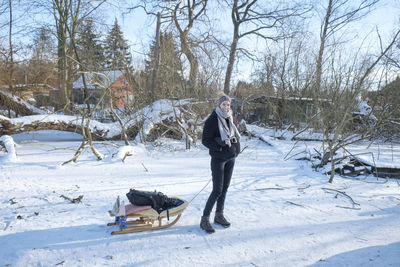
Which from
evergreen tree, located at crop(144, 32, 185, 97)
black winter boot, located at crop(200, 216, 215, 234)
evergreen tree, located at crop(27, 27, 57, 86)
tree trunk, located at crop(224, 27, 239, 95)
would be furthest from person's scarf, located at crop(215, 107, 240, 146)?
evergreen tree, located at crop(27, 27, 57, 86)

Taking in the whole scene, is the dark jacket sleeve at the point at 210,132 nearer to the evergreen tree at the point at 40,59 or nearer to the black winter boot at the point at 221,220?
the black winter boot at the point at 221,220

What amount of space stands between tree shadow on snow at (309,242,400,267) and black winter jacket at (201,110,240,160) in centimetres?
153

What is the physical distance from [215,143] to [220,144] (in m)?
0.08

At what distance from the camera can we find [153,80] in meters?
12.8

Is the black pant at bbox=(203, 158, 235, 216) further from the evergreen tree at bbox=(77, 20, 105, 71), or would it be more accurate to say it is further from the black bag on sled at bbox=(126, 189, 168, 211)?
the evergreen tree at bbox=(77, 20, 105, 71)

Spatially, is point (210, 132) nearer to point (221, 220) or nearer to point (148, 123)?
point (221, 220)

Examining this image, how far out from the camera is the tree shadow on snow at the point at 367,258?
274 centimetres

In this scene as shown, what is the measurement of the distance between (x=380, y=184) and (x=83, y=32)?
18192 millimetres

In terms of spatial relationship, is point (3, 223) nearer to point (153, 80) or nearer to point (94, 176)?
point (94, 176)

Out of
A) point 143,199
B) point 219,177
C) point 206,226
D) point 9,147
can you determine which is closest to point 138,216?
point 143,199

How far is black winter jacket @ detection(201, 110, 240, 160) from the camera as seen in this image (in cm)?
316

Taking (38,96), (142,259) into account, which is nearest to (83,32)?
(38,96)

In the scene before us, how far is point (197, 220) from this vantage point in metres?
3.72

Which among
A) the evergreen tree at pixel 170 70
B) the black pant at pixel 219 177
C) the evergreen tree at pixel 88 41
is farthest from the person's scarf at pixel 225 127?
the evergreen tree at pixel 88 41
